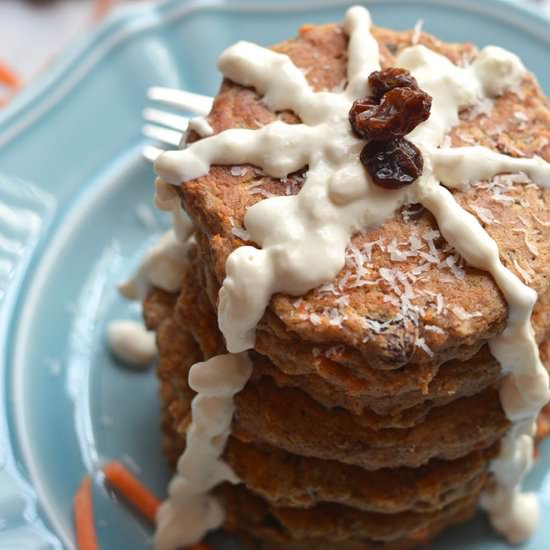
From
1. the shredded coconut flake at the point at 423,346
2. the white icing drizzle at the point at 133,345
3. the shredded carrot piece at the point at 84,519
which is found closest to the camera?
the shredded coconut flake at the point at 423,346

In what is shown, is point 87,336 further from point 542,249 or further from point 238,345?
point 542,249

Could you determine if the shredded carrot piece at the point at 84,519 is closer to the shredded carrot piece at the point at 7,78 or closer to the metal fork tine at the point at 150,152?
the metal fork tine at the point at 150,152

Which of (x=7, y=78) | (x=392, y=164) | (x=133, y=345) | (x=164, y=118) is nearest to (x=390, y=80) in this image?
(x=392, y=164)

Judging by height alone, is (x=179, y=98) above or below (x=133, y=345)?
above

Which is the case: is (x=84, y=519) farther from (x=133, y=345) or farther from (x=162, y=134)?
(x=162, y=134)

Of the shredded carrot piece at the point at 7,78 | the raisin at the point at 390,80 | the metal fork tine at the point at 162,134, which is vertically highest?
the raisin at the point at 390,80

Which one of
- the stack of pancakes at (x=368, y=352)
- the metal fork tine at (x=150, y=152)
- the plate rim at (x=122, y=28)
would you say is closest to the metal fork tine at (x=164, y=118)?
the metal fork tine at (x=150, y=152)
